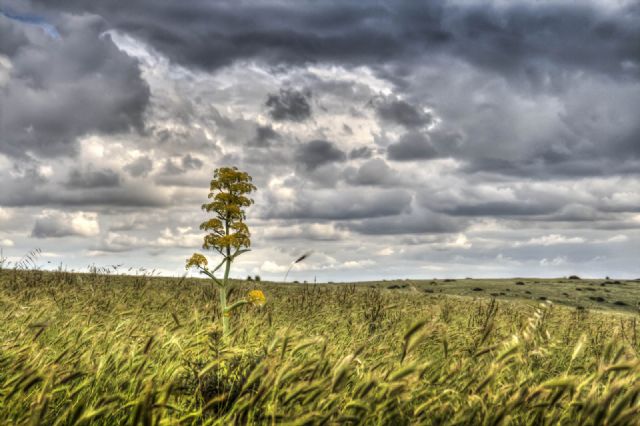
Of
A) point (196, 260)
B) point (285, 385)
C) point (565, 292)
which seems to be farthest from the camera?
point (565, 292)

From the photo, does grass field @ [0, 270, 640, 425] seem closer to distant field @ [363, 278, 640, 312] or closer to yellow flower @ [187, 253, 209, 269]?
yellow flower @ [187, 253, 209, 269]

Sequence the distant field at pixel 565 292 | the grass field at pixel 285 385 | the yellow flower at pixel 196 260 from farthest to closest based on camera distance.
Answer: the distant field at pixel 565 292 → the yellow flower at pixel 196 260 → the grass field at pixel 285 385

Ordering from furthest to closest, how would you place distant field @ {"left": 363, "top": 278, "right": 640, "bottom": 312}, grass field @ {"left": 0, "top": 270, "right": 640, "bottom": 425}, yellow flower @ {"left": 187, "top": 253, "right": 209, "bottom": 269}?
distant field @ {"left": 363, "top": 278, "right": 640, "bottom": 312} < yellow flower @ {"left": 187, "top": 253, "right": 209, "bottom": 269} < grass field @ {"left": 0, "top": 270, "right": 640, "bottom": 425}

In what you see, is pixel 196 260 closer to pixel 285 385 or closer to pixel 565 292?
pixel 285 385

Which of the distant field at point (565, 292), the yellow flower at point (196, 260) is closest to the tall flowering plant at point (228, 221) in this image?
the yellow flower at point (196, 260)

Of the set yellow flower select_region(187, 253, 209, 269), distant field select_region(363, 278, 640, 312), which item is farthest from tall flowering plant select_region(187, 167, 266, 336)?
distant field select_region(363, 278, 640, 312)

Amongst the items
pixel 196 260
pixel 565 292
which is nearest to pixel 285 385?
pixel 196 260

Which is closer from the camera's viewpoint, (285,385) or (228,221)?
(285,385)

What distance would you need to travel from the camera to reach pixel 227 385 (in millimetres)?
4859

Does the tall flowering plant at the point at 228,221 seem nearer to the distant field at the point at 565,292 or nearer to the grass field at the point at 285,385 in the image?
the grass field at the point at 285,385

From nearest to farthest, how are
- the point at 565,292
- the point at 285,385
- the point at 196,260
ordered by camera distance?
1. the point at 285,385
2. the point at 196,260
3. the point at 565,292

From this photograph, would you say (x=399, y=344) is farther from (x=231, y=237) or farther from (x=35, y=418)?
(x=35, y=418)

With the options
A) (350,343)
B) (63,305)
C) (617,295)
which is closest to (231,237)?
(350,343)

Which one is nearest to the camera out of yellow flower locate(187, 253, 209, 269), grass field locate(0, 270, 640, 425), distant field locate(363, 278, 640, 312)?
grass field locate(0, 270, 640, 425)
